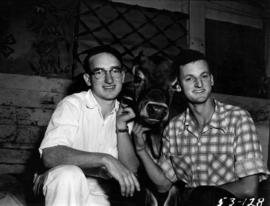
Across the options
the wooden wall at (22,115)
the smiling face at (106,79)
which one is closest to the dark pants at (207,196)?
the smiling face at (106,79)

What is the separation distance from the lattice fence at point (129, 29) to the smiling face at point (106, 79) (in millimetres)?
1573

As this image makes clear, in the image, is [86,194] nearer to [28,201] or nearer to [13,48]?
[28,201]

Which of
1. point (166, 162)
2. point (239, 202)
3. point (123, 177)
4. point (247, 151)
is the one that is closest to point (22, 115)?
point (166, 162)

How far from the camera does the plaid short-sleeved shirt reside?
195cm

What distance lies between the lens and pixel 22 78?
355 centimetres

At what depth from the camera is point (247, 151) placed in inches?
76.5

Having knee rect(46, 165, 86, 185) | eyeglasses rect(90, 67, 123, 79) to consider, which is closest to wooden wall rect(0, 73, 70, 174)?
eyeglasses rect(90, 67, 123, 79)

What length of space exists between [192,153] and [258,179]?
1.47 ft

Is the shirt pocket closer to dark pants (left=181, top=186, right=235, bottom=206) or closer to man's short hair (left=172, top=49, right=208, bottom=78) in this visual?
dark pants (left=181, top=186, right=235, bottom=206)

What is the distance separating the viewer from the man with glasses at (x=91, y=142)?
1.64 meters

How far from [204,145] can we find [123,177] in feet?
2.41

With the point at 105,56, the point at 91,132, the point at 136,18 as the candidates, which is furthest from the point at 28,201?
the point at 136,18

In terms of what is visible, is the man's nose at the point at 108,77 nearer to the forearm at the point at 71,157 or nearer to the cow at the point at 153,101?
the cow at the point at 153,101

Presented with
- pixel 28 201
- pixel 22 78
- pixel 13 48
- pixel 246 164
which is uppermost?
pixel 13 48
